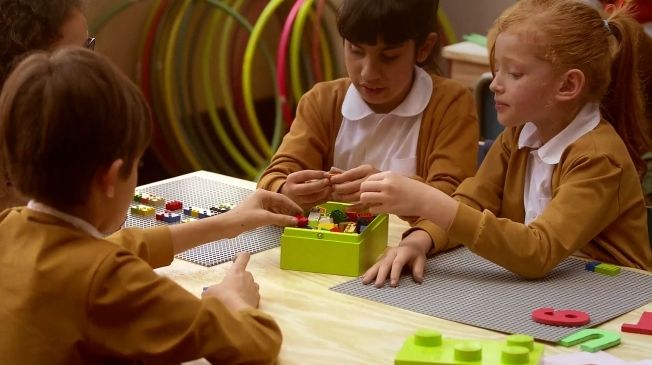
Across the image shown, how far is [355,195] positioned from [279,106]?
264 centimetres

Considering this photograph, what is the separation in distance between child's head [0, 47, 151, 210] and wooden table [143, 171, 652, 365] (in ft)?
1.11

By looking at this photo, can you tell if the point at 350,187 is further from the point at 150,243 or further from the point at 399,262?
the point at 150,243

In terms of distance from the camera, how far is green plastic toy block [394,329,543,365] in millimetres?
1397

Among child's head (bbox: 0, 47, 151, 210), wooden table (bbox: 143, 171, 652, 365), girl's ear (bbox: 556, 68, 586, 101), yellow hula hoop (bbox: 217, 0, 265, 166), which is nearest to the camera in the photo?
child's head (bbox: 0, 47, 151, 210)

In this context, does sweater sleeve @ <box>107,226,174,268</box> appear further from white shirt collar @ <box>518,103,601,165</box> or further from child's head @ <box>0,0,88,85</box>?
white shirt collar @ <box>518,103,601,165</box>

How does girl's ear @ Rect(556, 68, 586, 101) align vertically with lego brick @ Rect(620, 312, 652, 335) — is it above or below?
above

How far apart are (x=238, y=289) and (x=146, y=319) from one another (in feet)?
1.17

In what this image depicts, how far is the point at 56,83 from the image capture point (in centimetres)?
128

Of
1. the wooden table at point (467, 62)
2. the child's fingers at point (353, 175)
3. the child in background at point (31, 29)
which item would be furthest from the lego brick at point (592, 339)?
the wooden table at point (467, 62)

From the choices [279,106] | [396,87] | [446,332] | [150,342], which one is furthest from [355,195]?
[279,106]

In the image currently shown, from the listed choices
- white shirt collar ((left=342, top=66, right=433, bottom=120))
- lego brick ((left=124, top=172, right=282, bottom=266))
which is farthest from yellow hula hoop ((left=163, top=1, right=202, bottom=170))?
white shirt collar ((left=342, top=66, right=433, bottom=120))

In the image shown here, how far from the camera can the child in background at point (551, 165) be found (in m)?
1.87

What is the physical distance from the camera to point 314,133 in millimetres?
2420

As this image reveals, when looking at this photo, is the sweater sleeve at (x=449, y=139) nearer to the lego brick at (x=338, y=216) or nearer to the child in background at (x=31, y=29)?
the lego brick at (x=338, y=216)
